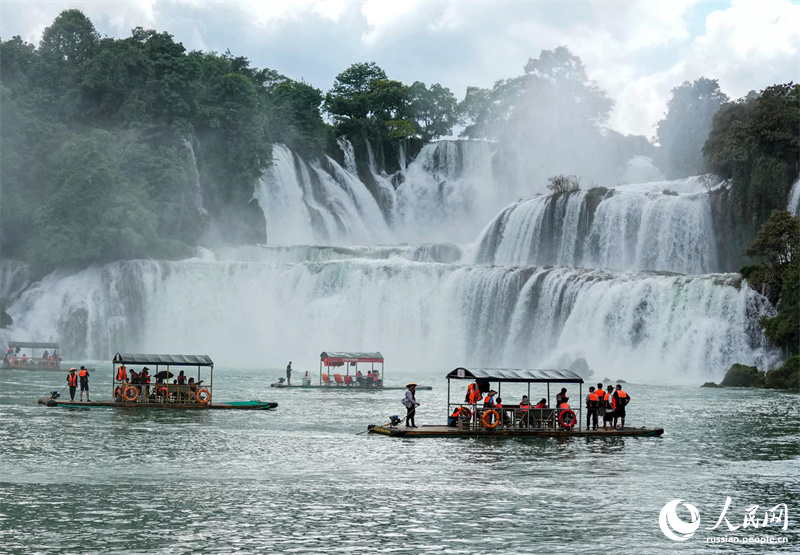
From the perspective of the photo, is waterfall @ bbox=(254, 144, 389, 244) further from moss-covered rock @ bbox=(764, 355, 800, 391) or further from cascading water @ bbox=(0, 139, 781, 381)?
moss-covered rock @ bbox=(764, 355, 800, 391)

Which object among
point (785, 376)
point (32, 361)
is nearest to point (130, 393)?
point (32, 361)

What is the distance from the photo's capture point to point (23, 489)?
71.4ft

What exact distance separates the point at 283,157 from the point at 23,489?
263 ft

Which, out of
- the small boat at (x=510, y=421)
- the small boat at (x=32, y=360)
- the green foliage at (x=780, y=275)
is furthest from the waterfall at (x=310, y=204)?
the small boat at (x=510, y=421)

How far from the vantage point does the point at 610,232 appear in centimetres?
7544

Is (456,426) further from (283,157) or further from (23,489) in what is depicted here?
(283,157)

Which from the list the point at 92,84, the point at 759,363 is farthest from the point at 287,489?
the point at 92,84

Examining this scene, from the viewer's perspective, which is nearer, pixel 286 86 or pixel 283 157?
pixel 283 157

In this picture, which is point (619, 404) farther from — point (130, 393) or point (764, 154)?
point (764, 154)

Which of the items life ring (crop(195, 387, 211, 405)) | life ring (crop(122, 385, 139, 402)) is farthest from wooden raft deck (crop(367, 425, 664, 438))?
life ring (crop(122, 385, 139, 402))

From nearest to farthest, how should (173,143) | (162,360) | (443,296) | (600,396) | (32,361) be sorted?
1. (600,396)
2. (162,360)
3. (32,361)
4. (443,296)
5. (173,143)

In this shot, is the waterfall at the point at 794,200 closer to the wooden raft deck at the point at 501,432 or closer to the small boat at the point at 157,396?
the wooden raft deck at the point at 501,432

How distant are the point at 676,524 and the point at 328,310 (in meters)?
58.1

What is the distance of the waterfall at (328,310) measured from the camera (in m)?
67.1
